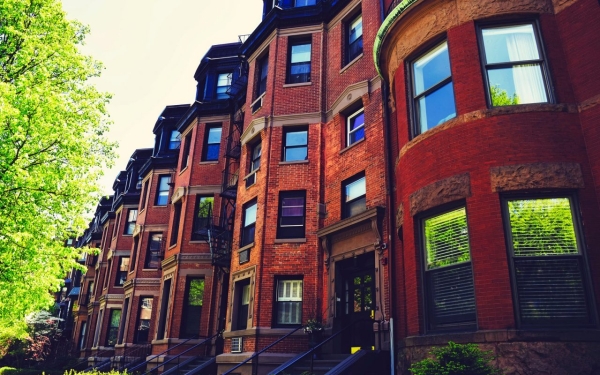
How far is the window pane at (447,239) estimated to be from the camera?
8430mm

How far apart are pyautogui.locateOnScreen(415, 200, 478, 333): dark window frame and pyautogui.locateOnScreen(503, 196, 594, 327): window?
2.52 ft

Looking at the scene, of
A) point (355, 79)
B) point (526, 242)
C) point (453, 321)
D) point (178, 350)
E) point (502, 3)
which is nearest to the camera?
point (526, 242)

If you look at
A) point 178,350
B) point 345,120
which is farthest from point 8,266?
point 345,120

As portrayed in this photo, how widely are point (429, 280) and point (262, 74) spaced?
46.8ft

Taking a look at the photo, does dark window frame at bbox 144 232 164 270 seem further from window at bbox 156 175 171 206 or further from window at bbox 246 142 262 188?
window at bbox 246 142 262 188

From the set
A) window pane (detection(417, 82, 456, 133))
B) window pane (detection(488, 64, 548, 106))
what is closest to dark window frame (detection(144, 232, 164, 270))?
window pane (detection(417, 82, 456, 133))

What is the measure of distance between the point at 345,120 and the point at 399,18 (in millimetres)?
5593

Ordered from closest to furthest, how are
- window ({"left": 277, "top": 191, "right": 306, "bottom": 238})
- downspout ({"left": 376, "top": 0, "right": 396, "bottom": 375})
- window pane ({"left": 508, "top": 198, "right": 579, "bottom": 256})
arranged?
window pane ({"left": 508, "top": 198, "right": 579, "bottom": 256})
downspout ({"left": 376, "top": 0, "right": 396, "bottom": 375})
window ({"left": 277, "top": 191, "right": 306, "bottom": 238})

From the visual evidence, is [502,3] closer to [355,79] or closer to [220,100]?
[355,79]

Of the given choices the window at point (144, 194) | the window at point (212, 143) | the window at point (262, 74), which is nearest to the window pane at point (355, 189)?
the window at point (262, 74)

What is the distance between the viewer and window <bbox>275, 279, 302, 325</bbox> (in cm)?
1501

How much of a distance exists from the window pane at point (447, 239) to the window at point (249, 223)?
9.51 m

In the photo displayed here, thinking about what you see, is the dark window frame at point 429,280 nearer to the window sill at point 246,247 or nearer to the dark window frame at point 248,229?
A: the window sill at point 246,247

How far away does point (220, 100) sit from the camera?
24.2m
